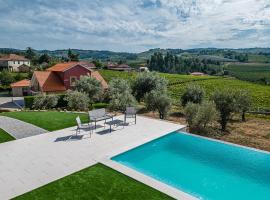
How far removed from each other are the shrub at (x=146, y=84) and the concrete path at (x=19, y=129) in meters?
16.3

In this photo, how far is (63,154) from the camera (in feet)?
35.0

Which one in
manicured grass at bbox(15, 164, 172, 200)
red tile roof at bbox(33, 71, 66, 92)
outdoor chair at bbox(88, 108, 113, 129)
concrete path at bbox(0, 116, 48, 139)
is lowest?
manicured grass at bbox(15, 164, 172, 200)

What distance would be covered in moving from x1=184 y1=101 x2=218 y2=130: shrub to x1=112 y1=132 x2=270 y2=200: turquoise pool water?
4.26 m

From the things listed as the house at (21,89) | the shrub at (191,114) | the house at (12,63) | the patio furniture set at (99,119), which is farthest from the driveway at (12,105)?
the house at (12,63)

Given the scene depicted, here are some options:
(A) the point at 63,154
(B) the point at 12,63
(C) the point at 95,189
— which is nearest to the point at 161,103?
(A) the point at 63,154

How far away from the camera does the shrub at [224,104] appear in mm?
20109

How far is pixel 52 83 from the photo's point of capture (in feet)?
118

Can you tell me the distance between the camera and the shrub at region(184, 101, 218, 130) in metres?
17.8

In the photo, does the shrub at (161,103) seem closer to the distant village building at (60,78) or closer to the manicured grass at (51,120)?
the manicured grass at (51,120)

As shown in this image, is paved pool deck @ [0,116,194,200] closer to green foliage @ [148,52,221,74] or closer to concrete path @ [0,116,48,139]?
concrete path @ [0,116,48,139]

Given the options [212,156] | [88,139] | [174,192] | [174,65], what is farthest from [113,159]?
[174,65]

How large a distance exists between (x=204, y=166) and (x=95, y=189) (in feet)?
17.7

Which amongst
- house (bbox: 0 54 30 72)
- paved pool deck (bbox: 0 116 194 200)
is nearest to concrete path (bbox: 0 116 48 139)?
paved pool deck (bbox: 0 116 194 200)

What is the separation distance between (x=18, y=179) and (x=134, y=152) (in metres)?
5.20
